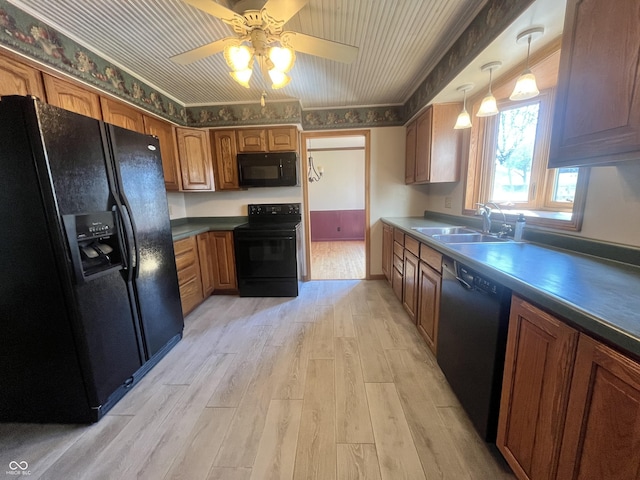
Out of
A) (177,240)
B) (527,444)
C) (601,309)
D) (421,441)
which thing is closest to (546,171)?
(601,309)

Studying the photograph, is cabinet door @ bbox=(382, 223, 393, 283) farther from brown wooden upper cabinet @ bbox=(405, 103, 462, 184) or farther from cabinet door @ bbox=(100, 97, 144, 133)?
cabinet door @ bbox=(100, 97, 144, 133)

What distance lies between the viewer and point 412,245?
2.29 metres

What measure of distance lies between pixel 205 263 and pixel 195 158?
1.33m

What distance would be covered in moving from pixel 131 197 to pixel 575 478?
248 cm

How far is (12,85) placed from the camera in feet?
4.79

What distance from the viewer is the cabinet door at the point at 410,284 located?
2.24 metres

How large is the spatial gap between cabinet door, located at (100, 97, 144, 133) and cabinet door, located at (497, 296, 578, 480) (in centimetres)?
309

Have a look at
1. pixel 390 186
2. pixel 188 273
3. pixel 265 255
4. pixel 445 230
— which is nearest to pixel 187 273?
pixel 188 273

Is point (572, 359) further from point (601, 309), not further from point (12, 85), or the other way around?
point (12, 85)

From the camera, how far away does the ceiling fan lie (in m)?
1.27

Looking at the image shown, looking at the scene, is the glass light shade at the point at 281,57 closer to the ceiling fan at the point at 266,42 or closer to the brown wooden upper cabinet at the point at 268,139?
the ceiling fan at the point at 266,42

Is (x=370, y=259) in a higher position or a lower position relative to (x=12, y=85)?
lower

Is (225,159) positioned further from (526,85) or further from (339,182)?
(339,182)

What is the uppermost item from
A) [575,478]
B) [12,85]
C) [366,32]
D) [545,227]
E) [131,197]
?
[366,32]
